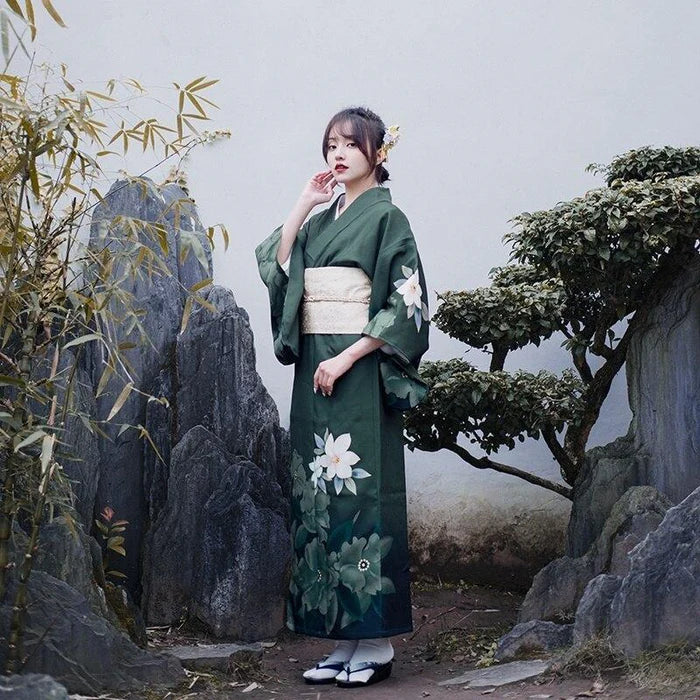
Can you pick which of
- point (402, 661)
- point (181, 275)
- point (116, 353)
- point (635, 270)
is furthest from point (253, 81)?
point (402, 661)

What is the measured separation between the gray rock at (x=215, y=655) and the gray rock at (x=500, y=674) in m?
0.78

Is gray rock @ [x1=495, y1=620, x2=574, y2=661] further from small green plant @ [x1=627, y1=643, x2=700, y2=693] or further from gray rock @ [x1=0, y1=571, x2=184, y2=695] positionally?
gray rock @ [x1=0, y1=571, x2=184, y2=695]

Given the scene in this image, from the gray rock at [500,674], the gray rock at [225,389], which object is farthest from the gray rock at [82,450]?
the gray rock at [500,674]

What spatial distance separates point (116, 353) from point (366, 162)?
4.72 ft

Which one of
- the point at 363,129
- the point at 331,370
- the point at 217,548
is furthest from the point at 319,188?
the point at 217,548

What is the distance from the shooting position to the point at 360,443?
3975mm

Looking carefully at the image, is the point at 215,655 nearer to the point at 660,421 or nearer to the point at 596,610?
the point at 596,610

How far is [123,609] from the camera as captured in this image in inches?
169

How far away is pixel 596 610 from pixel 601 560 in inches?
27.5

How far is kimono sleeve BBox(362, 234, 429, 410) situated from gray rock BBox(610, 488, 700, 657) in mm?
1055

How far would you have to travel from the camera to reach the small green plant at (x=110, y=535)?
4637 millimetres

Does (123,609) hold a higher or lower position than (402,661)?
higher

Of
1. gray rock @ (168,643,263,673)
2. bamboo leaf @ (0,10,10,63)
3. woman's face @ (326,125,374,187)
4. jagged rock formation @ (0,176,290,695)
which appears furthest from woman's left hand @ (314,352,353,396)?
bamboo leaf @ (0,10,10,63)

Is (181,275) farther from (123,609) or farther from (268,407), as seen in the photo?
(123,609)
